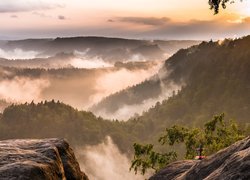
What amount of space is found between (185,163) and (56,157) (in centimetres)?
1103

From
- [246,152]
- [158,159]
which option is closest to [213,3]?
[246,152]

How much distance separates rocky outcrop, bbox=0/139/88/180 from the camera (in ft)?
45.5

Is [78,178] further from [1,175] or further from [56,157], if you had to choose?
[1,175]

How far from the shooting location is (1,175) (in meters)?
13.5

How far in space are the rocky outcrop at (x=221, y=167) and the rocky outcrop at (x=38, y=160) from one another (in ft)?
17.3

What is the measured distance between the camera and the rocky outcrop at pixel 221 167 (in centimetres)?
1475

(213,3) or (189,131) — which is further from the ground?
(213,3)

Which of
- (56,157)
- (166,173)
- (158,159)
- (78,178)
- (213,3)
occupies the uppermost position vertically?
(213,3)

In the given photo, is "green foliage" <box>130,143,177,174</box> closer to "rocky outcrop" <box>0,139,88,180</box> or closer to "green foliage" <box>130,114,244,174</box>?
"green foliage" <box>130,114,244,174</box>

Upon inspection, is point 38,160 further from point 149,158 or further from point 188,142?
point 188,142

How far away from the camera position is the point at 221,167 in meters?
17.2

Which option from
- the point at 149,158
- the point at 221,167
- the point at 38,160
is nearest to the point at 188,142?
the point at 149,158

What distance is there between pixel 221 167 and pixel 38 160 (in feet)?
23.3

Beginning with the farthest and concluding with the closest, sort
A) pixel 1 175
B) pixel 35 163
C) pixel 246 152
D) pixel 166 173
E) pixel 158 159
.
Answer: pixel 158 159
pixel 166 173
pixel 246 152
pixel 35 163
pixel 1 175
